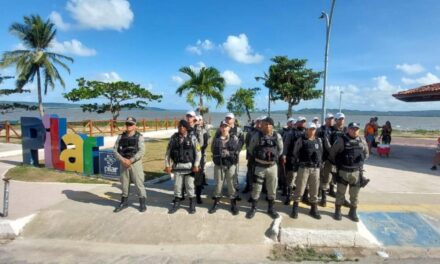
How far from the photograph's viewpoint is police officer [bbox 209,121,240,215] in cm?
575

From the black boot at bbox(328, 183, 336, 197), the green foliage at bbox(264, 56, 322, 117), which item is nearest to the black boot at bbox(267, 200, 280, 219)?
the black boot at bbox(328, 183, 336, 197)

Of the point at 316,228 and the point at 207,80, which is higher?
the point at 207,80

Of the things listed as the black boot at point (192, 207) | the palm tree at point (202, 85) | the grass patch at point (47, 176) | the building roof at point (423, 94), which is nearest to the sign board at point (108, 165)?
the grass patch at point (47, 176)

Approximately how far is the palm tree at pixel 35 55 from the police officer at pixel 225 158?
24.4 meters

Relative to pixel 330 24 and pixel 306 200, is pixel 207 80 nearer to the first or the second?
pixel 330 24

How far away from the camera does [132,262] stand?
446cm

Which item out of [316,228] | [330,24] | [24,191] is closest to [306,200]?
[316,228]

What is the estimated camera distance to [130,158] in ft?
19.6

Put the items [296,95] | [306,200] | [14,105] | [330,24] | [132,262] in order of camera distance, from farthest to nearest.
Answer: [14,105]
[296,95]
[330,24]
[306,200]
[132,262]

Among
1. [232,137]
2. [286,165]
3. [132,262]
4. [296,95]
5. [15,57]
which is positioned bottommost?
[132,262]

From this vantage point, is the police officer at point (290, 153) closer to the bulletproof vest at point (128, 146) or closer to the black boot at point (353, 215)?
the black boot at point (353, 215)

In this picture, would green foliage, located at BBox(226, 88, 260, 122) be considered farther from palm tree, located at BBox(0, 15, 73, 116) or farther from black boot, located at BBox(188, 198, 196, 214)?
black boot, located at BBox(188, 198, 196, 214)

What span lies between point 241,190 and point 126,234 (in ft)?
10.2

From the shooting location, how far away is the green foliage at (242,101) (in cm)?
3164
